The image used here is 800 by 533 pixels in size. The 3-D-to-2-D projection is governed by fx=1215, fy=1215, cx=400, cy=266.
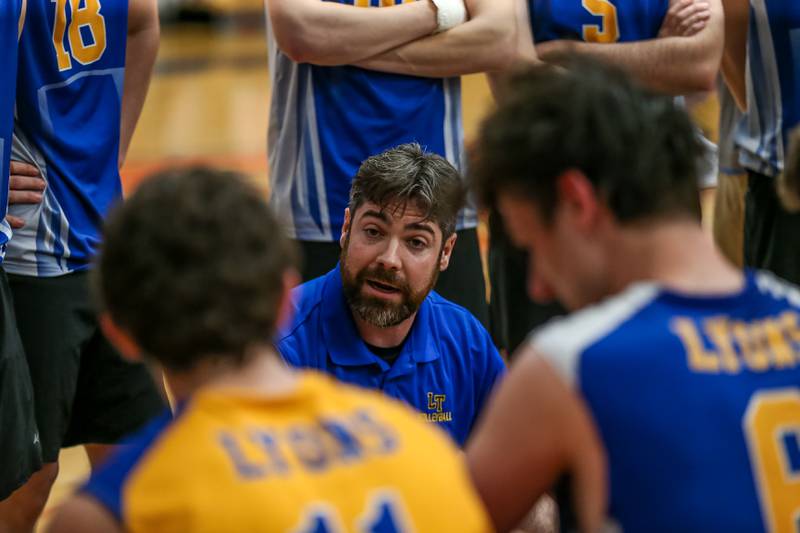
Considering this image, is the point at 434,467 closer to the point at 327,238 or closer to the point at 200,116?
the point at 327,238

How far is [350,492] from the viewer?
1.58 m

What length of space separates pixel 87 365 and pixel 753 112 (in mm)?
2371

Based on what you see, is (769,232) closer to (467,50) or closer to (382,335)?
(467,50)

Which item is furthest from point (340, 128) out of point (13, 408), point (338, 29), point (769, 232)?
point (769, 232)

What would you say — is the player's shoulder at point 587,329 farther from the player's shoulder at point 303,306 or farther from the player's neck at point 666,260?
the player's shoulder at point 303,306

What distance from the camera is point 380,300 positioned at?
10.7 ft

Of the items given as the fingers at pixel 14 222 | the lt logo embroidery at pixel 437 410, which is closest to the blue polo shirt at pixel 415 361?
the lt logo embroidery at pixel 437 410

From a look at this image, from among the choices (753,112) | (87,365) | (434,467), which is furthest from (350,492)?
(753,112)

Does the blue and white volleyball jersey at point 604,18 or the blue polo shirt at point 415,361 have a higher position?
the blue and white volleyball jersey at point 604,18

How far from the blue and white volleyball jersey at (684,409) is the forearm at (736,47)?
2.67 m

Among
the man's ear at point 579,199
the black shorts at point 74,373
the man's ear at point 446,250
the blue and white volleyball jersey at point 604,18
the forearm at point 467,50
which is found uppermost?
the blue and white volleyball jersey at point 604,18

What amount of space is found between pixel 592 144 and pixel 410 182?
63.0 inches

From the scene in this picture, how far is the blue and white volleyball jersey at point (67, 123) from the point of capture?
11.7ft

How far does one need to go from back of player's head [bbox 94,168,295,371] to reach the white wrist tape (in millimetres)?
2388
